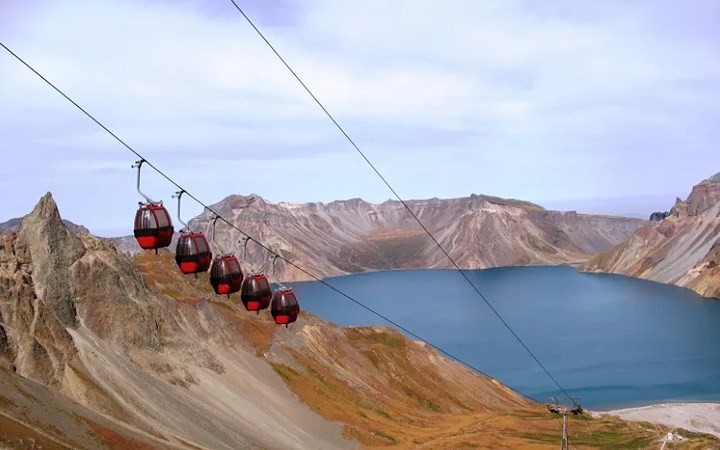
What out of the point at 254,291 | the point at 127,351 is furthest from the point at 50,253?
the point at 254,291

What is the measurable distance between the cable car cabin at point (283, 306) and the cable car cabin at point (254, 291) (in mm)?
2927

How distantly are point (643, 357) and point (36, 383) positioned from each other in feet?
421

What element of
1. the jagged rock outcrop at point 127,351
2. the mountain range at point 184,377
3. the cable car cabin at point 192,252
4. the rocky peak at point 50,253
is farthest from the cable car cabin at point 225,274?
the rocky peak at point 50,253

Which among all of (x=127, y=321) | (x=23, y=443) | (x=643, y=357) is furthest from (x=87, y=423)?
(x=643, y=357)

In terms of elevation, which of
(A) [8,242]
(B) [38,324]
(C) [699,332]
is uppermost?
(C) [699,332]

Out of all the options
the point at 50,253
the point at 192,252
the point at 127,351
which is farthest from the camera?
the point at 50,253

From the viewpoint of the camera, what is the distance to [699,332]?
172000mm

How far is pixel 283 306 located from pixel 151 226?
11766 mm

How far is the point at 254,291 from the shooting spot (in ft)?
114

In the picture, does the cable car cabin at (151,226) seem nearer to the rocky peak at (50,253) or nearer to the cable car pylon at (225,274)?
the cable car pylon at (225,274)

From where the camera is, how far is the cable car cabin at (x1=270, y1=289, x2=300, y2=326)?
3806cm

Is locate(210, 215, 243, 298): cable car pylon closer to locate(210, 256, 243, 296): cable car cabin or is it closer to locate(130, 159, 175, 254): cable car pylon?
locate(210, 256, 243, 296): cable car cabin

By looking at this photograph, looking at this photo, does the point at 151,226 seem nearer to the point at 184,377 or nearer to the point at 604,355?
the point at 184,377

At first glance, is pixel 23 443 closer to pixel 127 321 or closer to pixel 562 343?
pixel 127 321
